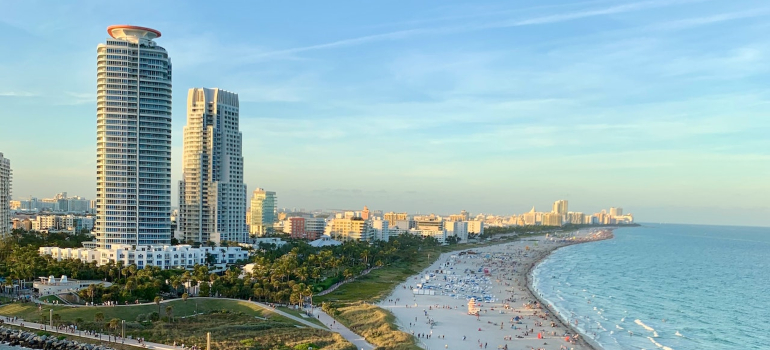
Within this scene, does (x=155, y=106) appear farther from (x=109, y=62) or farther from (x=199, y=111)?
(x=199, y=111)

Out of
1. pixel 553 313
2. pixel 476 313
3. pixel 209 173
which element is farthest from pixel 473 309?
pixel 209 173

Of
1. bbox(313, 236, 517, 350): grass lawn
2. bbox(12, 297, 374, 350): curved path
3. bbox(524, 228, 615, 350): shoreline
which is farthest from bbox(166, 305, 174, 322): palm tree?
bbox(524, 228, 615, 350): shoreline

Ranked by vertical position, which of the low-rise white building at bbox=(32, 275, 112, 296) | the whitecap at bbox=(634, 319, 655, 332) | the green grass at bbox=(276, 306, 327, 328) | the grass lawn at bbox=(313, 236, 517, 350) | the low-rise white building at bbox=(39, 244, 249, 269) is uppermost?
the low-rise white building at bbox=(39, 244, 249, 269)

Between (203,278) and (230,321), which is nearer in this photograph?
(230,321)

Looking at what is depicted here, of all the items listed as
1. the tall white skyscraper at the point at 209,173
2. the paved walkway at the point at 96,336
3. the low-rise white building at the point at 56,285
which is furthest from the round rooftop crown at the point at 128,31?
the paved walkway at the point at 96,336

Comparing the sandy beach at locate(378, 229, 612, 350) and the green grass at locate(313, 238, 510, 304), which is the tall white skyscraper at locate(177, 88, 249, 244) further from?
the sandy beach at locate(378, 229, 612, 350)

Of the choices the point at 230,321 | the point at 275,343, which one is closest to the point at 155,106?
the point at 230,321

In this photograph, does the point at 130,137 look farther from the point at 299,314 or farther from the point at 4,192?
the point at 299,314
